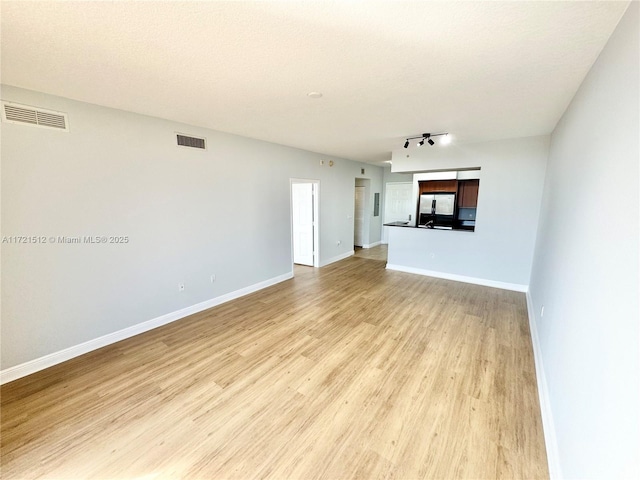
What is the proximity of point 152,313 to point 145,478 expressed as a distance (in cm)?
212

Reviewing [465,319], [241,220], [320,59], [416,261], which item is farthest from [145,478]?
[416,261]

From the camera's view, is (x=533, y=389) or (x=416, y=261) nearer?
(x=533, y=389)

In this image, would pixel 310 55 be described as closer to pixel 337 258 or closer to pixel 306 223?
pixel 306 223

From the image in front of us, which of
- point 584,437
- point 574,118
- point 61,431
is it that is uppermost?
point 574,118

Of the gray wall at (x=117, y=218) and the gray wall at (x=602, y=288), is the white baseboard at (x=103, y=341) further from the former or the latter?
the gray wall at (x=602, y=288)

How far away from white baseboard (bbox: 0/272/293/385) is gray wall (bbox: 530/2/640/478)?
3.92 metres

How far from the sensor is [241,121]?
10.9ft

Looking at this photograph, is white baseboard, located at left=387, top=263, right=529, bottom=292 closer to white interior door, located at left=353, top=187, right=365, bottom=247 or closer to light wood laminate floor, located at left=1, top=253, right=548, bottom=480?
light wood laminate floor, located at left=1, top=253, right=548, bottom=480

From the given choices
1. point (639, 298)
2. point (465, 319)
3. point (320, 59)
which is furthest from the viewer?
point (465, 319)

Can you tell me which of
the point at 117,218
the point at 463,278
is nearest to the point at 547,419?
the point at 463,278

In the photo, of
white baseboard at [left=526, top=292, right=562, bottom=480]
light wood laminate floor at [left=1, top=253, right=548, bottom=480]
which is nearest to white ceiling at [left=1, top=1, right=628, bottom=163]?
white baseboard at [left=526, top=292, right=562, bottom=480]

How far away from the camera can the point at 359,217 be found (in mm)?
8219

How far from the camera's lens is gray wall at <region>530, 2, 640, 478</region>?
97 centimetres

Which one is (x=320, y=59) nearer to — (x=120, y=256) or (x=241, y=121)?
(x=241, y=121)
